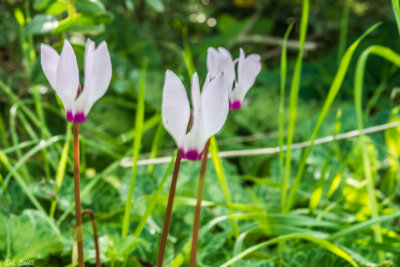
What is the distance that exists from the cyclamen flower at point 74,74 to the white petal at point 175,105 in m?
0.08

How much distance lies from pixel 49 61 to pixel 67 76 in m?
0.03

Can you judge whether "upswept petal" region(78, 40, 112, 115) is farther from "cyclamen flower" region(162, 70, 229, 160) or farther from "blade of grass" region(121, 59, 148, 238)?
"blade of grass" region(121, 59, 148, 238)

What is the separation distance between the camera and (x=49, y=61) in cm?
49

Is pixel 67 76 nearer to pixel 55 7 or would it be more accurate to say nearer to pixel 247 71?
pixel 247 71

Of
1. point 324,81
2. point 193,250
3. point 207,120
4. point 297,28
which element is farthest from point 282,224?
point 297,28

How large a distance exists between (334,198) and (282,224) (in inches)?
16.1

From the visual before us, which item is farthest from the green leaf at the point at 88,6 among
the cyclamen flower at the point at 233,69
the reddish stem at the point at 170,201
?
the reddish stem at the point at 170,201

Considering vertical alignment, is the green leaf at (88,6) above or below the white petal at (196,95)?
above

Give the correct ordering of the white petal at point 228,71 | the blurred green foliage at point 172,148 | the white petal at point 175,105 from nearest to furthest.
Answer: the white petal at point 175,105 < the white petal at point 228,71 < the blurred green foliage at point 172,148

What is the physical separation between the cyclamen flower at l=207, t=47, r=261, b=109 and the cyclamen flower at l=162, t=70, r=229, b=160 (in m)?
0.11

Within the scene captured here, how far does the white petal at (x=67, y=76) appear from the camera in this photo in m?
0.48

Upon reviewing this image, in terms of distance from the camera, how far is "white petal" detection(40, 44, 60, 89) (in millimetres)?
489

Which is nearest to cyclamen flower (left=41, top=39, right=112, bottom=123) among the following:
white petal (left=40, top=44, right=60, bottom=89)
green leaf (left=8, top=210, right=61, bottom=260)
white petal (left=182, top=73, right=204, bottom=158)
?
white petal (left=40, top=44, right=60, bottom=89)

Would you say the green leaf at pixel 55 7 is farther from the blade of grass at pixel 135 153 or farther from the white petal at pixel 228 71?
the white petal at pixel 228 71
